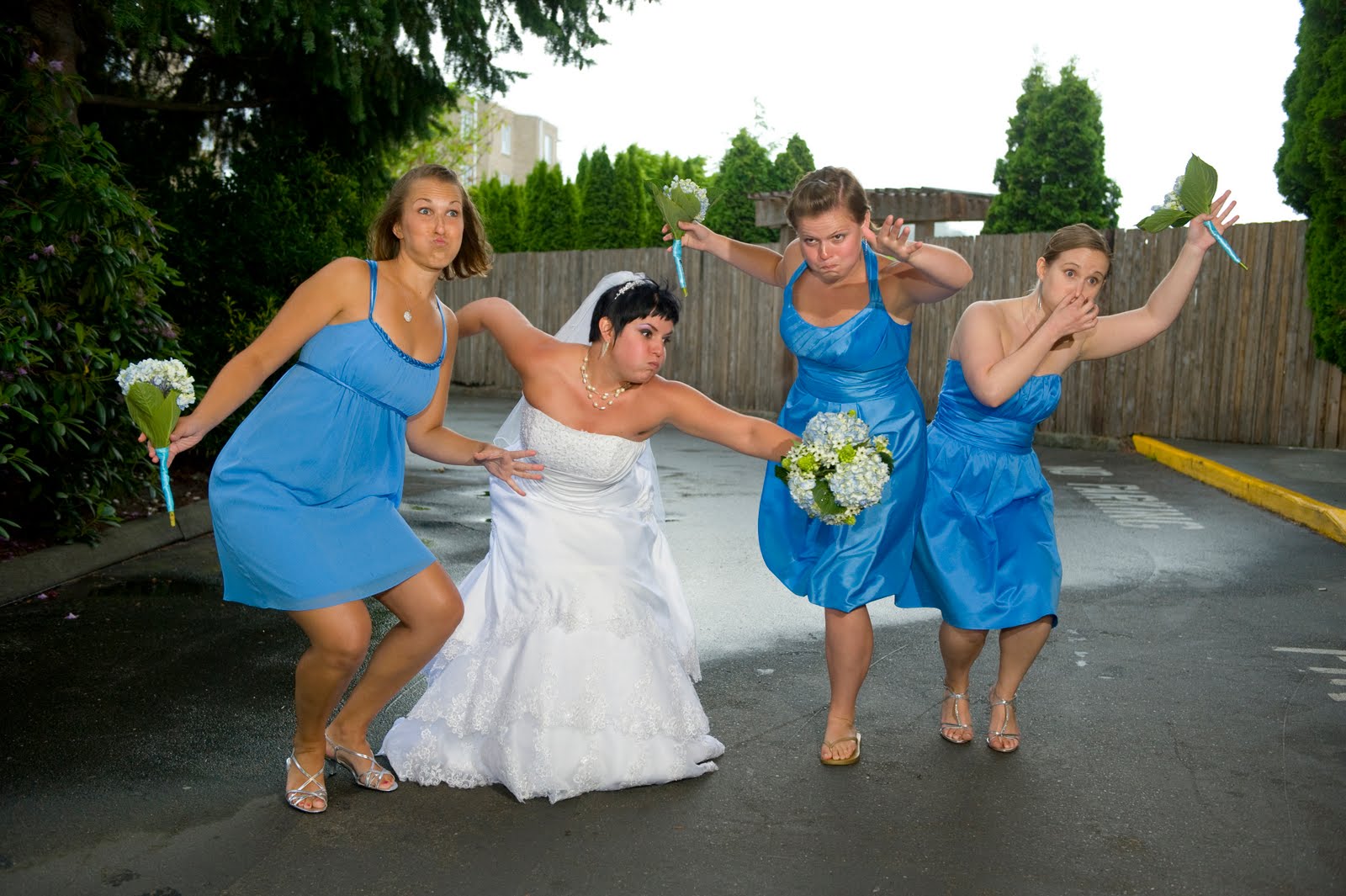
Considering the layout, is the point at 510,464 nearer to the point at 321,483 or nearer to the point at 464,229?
the point at 321,483

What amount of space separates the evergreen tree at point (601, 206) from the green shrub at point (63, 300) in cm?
1877

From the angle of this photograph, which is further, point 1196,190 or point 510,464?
point 1196,190

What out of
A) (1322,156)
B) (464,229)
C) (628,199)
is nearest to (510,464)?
(464,229)

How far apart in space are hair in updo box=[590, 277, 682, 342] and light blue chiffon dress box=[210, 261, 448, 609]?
0.65 m

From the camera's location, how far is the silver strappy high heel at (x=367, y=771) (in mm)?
4137

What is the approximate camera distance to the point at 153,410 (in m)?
3.87

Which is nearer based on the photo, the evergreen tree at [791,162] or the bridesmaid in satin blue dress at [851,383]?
the bridesmaid in satin blue dress at [851,383]

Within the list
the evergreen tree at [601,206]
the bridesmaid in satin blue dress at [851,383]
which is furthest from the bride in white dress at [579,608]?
the evergreen tree at [601,206]

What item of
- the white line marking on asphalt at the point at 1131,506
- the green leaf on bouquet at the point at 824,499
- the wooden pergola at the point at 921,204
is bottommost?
the white line marking on asphalt at the point at 1131,506

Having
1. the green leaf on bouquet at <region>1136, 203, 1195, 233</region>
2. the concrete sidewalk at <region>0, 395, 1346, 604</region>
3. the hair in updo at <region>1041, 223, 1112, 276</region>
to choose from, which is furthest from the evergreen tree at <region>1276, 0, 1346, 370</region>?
the hair in updo at <region>1041, 223, 1112, 276</region>

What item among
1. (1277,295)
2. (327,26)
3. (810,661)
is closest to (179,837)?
(810,661)

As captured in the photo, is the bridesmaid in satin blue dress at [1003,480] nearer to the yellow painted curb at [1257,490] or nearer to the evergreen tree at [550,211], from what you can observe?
the yellow painted curb at [1257,490]

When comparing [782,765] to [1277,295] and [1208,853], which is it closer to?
[1208,853]

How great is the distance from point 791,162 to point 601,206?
4.17 m
